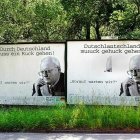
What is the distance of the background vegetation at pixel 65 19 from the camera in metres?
18.6

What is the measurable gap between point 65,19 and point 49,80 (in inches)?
323

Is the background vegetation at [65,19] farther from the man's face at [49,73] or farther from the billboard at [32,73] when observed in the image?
the man's face at [49,73]

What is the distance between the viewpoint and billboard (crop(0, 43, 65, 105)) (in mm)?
14797

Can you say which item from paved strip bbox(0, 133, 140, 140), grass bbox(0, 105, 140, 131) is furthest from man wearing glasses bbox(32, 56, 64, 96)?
paved strip bbox(0, 133, 140, 140)

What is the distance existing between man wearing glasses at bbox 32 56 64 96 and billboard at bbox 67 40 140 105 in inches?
13.5

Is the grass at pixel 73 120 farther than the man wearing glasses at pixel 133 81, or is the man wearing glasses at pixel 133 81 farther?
the man wearing glasses at pixel 133 81

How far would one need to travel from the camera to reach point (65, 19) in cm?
2262

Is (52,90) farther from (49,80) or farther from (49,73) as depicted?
(49,73)

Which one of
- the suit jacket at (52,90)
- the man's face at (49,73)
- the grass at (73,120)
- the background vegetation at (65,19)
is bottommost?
the grass at (73,120)

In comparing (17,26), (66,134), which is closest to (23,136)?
(66,134)

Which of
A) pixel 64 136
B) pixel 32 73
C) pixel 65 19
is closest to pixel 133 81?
pixel 32 73

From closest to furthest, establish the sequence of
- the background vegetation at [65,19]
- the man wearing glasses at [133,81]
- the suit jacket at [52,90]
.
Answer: the man wearing glasses at [133,81], the suit jacket at [52,90], the background vegetation at [65,19]

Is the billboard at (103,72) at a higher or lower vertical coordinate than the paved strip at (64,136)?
higher

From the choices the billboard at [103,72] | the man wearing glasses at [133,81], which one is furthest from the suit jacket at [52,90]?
the man wearing glasses at [133,81]
